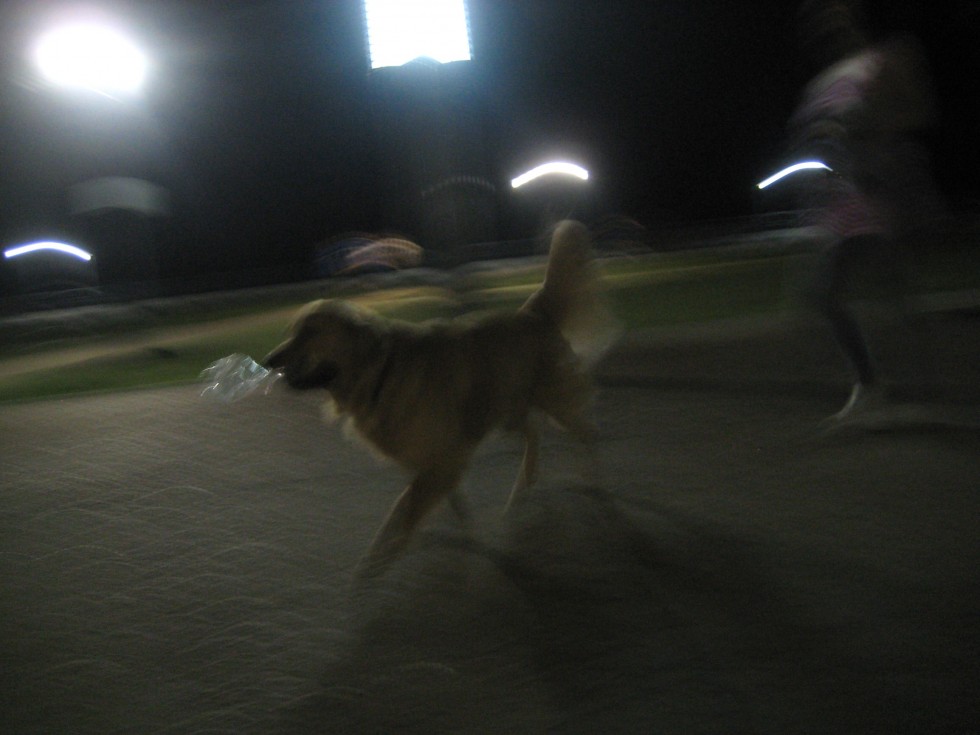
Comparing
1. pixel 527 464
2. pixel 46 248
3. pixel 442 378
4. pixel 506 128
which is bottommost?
pixel 527 464

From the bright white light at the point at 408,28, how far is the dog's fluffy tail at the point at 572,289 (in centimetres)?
373

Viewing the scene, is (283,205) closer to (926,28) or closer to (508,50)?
(508,50)

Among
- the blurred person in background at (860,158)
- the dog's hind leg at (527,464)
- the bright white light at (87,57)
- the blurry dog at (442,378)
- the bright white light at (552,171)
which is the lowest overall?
the dog's hind leg at (527,464)

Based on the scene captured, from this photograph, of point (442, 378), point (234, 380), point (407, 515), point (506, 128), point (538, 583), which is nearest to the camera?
point (538, 583)

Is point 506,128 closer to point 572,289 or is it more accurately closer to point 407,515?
point 572,289

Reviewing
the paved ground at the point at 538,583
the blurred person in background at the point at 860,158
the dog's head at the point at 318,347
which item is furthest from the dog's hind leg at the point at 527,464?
the blurred person in background at the point at 860,158

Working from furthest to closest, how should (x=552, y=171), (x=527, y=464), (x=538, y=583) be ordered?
1. (x=552, y=171)
2. (x=527, y=464)
3. (x=538, y=583)

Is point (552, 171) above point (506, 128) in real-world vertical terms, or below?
below

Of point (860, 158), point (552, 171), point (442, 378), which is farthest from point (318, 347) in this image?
point (552, 171)

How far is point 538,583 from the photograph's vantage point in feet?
13.4

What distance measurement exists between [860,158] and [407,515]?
3787 mm

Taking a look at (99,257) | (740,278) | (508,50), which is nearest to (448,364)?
(740,278)

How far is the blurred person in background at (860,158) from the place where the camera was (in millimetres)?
5395

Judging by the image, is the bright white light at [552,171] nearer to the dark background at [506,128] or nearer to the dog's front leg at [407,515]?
the dark background at [506,128]
